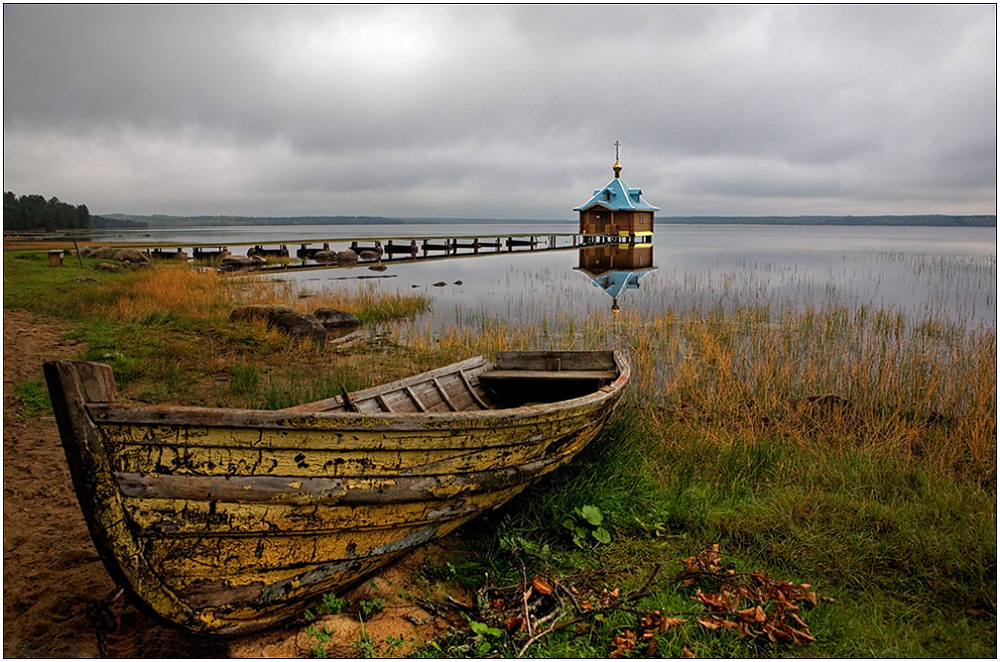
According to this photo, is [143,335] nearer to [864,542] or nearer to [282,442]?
[282,442]

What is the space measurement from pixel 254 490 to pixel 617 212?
3881 cm

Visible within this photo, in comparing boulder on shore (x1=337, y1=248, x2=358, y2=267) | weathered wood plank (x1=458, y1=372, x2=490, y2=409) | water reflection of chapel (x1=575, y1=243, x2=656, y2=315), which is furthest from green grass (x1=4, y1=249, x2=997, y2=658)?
boulder on shore (x1=337, y1=248, x2=358, y2=267)

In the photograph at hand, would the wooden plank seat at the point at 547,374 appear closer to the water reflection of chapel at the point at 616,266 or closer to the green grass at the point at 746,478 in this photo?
the green grass at the point at 746,478

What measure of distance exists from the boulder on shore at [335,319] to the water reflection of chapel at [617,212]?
27143 millimetres

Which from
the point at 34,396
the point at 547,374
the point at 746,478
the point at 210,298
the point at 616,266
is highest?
→ the point at 616,266

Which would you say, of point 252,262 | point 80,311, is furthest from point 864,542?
point 252,262

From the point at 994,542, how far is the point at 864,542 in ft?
2.56

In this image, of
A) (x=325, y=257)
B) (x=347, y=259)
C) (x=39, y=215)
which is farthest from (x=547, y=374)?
(x=39, y=215)

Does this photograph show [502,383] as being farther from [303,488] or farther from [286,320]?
[286,320]

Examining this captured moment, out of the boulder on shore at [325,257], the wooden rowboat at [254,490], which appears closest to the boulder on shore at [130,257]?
the boulder on shore at [325,257]

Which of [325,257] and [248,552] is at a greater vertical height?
[325,257]

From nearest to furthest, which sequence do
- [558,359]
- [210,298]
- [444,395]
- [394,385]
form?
[394,385], [444,395], [558,359], [210,298]

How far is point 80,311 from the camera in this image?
12.3m

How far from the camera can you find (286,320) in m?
12.1
